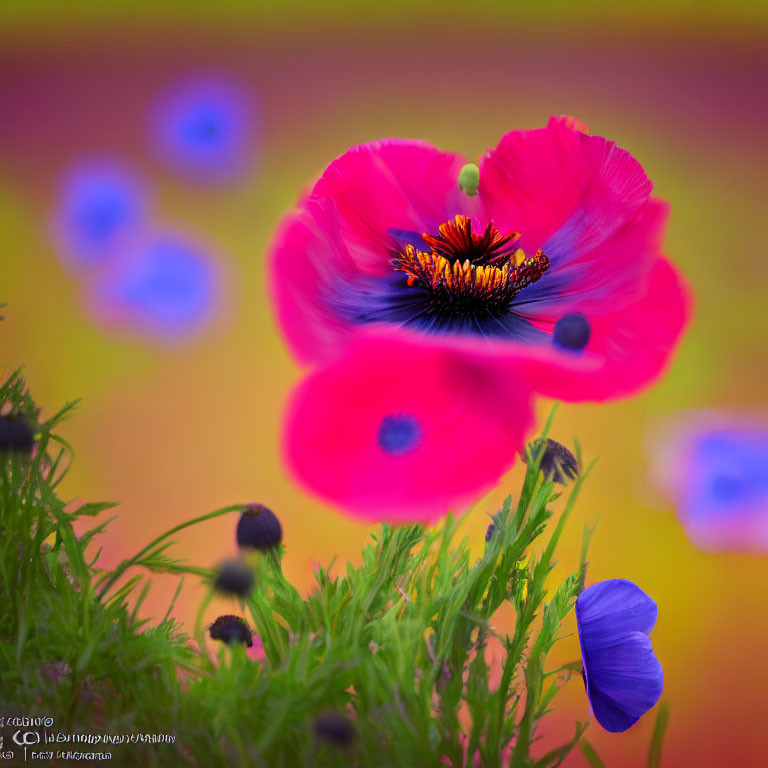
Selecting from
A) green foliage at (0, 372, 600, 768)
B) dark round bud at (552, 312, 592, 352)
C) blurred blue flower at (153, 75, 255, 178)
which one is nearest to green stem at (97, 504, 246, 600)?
green foliage at (0, 372, 600, 768)

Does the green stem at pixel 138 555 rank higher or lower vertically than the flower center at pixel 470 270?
lower

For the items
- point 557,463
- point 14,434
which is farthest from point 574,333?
point 14,434

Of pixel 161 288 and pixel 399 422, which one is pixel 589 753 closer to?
pixel 399 422

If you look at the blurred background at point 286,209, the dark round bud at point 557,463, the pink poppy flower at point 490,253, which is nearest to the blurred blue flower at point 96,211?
the blurred background at point 286,209

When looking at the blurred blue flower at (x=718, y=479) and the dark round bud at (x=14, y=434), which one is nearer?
the dark round bud at (x=14, y=434)

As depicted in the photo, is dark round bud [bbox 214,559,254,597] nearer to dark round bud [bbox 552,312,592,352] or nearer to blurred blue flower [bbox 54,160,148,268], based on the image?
dark round bud [bbox 552,312,592,352]

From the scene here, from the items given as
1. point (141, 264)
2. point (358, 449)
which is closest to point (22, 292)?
point (141, 264)

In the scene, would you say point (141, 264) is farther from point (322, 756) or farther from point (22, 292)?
point (322, 756)

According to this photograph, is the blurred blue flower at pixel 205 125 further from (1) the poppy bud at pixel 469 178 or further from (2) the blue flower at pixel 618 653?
(2) the blue flower at pixel 618 653
